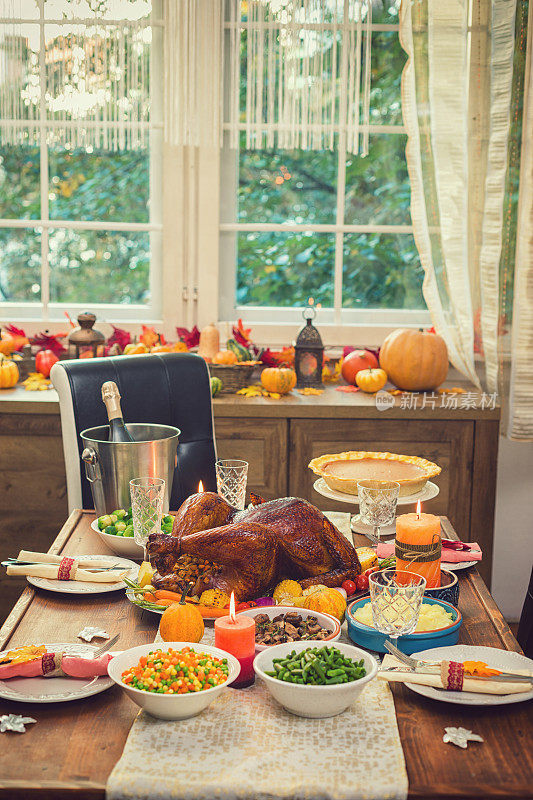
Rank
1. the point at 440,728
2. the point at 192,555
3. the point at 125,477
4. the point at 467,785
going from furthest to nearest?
the point at 125,477 < the point at 192,555 < the point at 440,728 < the point at 467,785

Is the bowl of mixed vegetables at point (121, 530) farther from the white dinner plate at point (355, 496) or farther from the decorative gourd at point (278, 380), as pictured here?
the decorative gourd at point (278, 380)

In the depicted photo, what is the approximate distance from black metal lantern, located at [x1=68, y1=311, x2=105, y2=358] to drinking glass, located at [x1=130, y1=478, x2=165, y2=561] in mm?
1466

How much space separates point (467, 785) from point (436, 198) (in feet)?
7.60

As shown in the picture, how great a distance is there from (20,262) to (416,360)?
4.88ft

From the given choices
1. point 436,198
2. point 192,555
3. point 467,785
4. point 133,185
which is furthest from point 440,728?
point 133,185

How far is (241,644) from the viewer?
41.2 inches

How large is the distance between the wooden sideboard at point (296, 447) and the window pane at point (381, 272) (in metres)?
0.61

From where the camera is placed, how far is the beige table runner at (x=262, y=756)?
0.85 meters

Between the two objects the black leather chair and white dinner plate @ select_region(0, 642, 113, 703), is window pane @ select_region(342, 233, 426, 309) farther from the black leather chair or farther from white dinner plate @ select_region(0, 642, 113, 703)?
white dinner plate @ select_region(0, 642, 113, 703)

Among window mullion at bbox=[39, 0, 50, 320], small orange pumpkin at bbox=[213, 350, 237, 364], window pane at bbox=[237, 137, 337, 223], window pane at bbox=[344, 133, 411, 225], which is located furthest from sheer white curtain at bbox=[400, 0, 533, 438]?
window mullion at bbox=[39, 0, 50, 320]

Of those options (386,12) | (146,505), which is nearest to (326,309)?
(386,12)

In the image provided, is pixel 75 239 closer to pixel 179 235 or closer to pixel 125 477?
pixel 179 235

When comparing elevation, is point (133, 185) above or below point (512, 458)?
above

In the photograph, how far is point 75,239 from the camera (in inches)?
124
